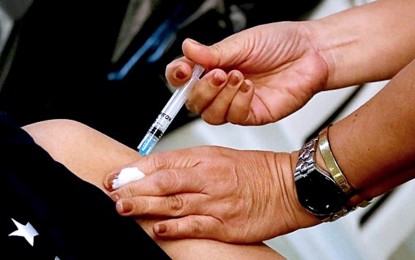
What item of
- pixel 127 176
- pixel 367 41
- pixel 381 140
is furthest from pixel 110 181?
pixel 367 41

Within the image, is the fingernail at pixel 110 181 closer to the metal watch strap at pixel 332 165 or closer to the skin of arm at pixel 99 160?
the skin of arm at pixel 99 160

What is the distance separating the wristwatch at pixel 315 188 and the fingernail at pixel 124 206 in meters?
0.29

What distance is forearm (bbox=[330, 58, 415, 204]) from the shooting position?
1.10 metres

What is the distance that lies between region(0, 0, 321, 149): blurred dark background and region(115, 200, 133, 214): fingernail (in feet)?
3.08

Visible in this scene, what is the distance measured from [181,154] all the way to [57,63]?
2.74 feet

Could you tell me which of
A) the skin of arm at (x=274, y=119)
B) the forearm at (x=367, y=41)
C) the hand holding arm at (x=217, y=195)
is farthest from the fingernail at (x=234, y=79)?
the forearm at (x=367, y=41)

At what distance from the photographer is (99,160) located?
112 cm

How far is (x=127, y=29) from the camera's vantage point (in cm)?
199

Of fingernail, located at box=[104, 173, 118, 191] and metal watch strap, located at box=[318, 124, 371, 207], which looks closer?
fingernail, located at box=[104, 173, 118, 191]

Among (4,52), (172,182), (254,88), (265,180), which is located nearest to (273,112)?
(254,88)

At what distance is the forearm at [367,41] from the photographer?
1.38 meters

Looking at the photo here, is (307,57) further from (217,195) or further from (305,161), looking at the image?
(217,195)

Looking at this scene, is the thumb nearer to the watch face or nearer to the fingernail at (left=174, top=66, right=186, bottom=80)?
the fingernail at (left=174, top=66, right=186, bottom=80)

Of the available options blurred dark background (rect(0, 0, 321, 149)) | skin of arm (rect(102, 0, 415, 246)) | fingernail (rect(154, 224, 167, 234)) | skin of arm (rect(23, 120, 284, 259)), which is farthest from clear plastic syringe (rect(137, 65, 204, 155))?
blurred dark background (rect(0, 0, 321, 149))
